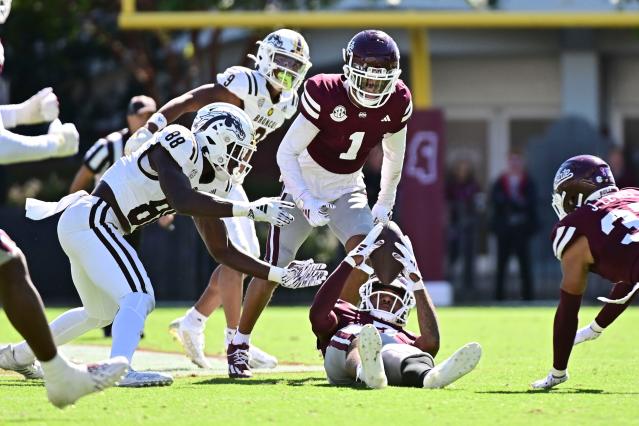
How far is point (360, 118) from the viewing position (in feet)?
26.1

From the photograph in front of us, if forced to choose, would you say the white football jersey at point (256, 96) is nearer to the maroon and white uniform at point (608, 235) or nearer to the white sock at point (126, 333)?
the white sock at point (126, 333)

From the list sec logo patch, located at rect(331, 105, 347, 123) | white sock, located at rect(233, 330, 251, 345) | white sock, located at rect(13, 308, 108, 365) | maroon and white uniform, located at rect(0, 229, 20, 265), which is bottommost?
white sock, located at rect(233, 330, 251, 345)

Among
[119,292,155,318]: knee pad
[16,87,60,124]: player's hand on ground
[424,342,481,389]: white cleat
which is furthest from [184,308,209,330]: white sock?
[16,87,60,124]: player's hand on ground

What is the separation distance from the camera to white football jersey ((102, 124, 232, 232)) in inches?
275

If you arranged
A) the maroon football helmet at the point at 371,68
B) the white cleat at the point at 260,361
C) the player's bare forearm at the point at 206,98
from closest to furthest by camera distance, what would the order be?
the maroon football helmet at the point at 371,68 < the white cleat at the point at 260,361 < the player's bare forearm at the point at 206,98

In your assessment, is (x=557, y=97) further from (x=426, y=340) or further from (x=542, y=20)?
(x=426, y=340)

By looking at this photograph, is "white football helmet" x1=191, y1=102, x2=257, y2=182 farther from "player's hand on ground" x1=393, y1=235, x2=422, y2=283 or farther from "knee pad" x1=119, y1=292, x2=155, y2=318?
"player's hand on ground" x1=393, y1=235, x2=422, y2=283

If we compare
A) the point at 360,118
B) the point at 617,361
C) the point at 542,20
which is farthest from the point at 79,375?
the point at 542,20

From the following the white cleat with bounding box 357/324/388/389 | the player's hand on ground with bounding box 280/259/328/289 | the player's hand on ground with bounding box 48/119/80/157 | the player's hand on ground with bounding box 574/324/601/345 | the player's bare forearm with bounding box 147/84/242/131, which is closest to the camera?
the player's hand on ground with bounding box 48/119/80/157

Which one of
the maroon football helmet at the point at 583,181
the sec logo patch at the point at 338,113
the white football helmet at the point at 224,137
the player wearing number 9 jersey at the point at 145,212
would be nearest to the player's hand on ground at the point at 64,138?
the player wearing number 9 jersey at the point at 145,212

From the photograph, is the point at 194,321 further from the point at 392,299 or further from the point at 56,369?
the point at 56,369

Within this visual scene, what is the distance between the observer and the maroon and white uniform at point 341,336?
7016mm

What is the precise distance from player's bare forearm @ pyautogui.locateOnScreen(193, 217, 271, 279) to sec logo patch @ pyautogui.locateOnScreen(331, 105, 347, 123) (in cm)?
109

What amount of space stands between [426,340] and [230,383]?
3.65 ft
